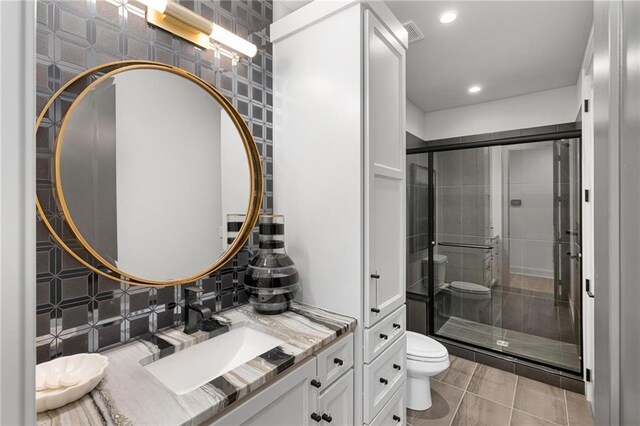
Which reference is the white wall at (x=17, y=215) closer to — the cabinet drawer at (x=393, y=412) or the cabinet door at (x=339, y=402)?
the cabinet door at (x=339, y=402)

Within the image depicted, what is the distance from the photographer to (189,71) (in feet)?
4.33

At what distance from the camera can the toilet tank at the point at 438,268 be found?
3072mm

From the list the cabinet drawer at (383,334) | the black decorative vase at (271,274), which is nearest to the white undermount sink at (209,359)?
the black decorative vase at (271,274)

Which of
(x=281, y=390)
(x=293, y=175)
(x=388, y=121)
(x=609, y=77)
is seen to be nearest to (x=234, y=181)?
(x=293, y=175)

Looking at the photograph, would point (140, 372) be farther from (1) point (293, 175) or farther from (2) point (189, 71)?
(2) point (189, 71)

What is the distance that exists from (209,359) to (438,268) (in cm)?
251

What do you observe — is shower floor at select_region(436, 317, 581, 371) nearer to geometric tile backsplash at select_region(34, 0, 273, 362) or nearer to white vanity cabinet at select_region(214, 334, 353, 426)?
white vanity cabinet at select_region(214, 334, 353, 426)

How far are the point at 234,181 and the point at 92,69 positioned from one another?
66cm

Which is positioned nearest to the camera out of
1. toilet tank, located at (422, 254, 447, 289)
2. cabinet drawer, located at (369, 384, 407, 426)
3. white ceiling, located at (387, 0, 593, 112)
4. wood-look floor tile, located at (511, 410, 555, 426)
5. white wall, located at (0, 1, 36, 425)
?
white wall, located at (0, 1, 36, 425)

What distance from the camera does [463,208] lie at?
298cm

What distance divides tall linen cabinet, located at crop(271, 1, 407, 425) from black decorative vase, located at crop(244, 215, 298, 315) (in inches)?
5.0

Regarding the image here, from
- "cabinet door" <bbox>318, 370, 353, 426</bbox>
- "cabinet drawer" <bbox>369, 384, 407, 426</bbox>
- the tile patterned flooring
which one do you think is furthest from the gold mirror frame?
the tile patterned flooring

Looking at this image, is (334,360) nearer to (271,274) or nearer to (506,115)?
(271,274)

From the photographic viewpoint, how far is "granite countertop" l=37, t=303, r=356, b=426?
0.73m
